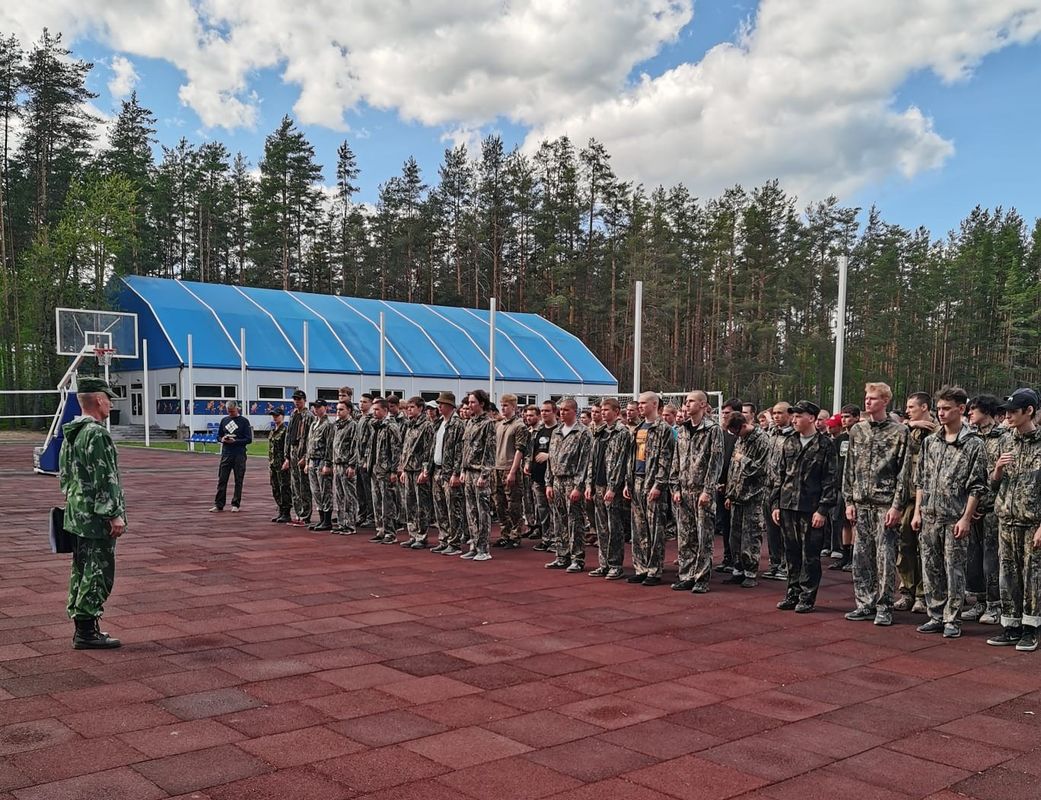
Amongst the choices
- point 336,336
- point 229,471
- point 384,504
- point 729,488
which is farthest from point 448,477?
point 336,336

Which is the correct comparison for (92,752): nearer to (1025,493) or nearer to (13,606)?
(13,606)

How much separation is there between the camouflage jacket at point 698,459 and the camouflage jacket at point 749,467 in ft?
2.96

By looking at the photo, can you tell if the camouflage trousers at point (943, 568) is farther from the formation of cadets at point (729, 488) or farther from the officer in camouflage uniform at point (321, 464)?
the officer in camouflage uniform at point (321, 464)

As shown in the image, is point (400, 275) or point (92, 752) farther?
point (400, 275)

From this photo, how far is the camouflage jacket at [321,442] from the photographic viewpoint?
486 inches

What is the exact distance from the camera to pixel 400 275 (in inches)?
2581

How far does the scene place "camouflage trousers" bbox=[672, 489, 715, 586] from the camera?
812 centimetres

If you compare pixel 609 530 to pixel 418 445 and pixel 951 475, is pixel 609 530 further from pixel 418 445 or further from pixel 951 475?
pixel 951 475

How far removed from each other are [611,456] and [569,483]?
76cm

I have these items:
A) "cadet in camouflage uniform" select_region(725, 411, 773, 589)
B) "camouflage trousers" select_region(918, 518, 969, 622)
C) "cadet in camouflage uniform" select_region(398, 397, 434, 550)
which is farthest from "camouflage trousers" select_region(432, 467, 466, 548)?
"camouflage trousers" select_region(918, 518, 969, 622)

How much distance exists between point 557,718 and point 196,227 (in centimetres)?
6923

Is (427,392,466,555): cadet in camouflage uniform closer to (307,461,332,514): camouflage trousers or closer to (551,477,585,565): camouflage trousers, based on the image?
(551,477,585,565): camouflage trousers

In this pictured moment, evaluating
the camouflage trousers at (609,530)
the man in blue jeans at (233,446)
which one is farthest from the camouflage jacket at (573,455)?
the man in blue jeans at (233,446)

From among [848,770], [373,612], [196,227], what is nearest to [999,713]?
[848,770]
